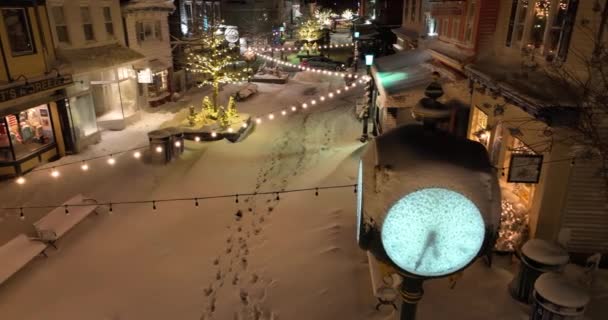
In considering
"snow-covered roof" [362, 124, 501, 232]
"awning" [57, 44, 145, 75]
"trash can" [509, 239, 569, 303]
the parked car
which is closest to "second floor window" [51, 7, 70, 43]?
"awning" [57, 44, 145, 75]

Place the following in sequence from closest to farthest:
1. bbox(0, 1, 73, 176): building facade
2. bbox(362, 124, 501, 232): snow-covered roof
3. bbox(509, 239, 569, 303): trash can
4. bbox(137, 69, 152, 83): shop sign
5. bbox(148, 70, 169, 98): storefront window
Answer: bbox(362, 124, 501, 232): snow-covered roof → bbox(509, 239, 569, 303): trash can → bbox(0, 1, 73, 176): building facade → bbox(137, 69, 152, 83): shop sign → bbox(148, 70, 169, 98): storefront window

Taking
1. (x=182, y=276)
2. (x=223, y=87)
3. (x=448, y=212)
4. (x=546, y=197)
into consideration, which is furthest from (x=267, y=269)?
(x=223, y=87)

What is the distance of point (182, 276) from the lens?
9789mm

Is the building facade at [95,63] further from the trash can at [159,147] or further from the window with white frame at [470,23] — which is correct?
the window with white frame at [470,23]

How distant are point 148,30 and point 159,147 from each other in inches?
484

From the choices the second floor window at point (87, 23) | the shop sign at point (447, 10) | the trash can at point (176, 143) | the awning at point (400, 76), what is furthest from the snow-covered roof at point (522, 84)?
the second floor window at point (87, 23)

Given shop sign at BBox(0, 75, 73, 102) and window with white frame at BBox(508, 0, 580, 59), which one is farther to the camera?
shop sign at BBox(0, 75, 73, 102)

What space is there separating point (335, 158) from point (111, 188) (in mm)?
8482

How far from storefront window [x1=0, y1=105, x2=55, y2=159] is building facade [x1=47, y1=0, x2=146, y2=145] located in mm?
1017

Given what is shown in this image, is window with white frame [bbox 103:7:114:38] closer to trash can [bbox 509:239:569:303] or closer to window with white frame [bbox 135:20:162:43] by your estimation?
window with white frame [bbox 135:20:162:43]

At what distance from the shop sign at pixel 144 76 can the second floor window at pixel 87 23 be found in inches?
133

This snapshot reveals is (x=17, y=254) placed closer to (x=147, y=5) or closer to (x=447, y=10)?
→ (x=447, y=10)

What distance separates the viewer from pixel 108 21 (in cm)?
2164

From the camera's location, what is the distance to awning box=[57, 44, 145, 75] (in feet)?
59.7
